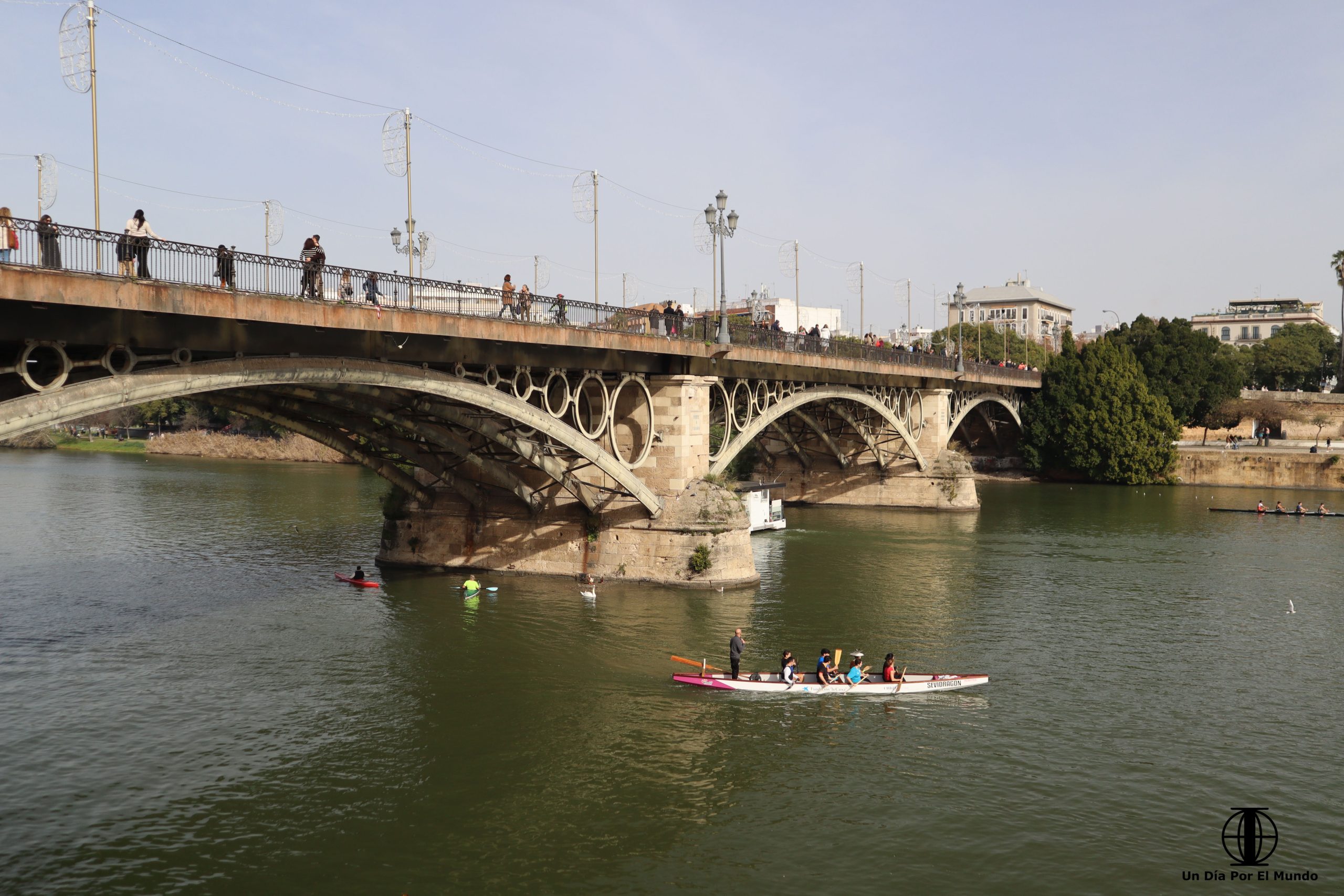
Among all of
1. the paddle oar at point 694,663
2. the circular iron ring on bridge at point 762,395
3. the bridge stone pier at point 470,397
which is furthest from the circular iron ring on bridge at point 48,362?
the circular iron ring on bridge at point 762,395

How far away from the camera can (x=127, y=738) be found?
17.6m

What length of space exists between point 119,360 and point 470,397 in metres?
8.02

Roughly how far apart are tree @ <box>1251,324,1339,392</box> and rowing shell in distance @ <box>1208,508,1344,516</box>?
52802mm

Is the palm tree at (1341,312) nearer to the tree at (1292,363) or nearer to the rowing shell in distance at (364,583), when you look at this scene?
the tree at (1292,363)

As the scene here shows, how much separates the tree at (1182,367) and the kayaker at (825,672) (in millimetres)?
60988

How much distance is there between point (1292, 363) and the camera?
99.8m

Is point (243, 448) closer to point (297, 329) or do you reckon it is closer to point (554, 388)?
point (554, 388)

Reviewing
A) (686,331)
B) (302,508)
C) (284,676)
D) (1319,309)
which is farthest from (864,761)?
(1319,309)

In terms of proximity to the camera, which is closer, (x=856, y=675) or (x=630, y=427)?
(x=856, y=675)

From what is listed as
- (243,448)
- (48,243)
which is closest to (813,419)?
(48,243)

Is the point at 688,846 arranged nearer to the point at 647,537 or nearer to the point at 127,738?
the point at 127,738

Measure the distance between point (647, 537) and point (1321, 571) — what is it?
78.0 feet

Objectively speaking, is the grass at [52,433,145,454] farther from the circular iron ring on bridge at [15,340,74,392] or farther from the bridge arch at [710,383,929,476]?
the circular iron ring on bridge at [15,340,74,392]

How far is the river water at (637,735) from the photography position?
13.9 metres
